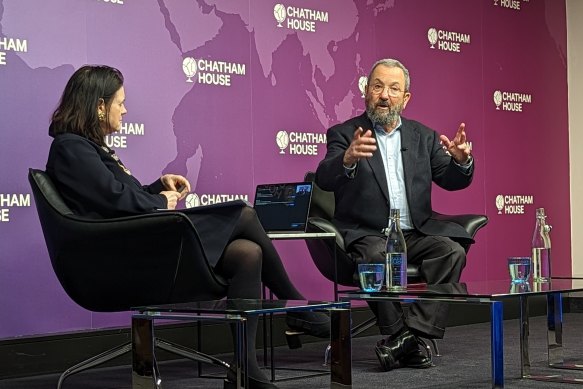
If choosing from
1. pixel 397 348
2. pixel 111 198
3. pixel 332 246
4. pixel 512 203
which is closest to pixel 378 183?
pixel 332 246

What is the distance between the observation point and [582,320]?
665 centimetres

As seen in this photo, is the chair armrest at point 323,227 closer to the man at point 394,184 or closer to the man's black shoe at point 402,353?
the man at point 394,184

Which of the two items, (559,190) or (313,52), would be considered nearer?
(313,52)

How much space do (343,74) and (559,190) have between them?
2.35m

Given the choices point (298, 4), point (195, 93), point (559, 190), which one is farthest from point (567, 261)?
point (195, 93)

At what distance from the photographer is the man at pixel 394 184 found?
435cm

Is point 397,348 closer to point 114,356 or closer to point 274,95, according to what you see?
point 114,356

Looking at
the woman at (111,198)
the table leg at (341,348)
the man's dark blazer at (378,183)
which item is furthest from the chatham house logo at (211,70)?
the table leg at (341,348)

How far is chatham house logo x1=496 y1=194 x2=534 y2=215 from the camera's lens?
271 inches

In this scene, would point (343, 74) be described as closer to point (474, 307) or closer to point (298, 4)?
point (298, 4)

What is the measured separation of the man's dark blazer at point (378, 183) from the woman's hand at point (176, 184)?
0.73 metres

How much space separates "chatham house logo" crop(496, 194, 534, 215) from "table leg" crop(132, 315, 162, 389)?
4.47m

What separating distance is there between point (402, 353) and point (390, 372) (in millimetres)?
110

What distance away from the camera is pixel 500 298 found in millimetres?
3100
